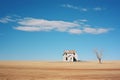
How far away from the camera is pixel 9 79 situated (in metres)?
20.4

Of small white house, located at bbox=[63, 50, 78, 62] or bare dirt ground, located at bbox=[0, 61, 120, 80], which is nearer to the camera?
bare dirt ground, located at bbox=[0, 61, 120, 80]

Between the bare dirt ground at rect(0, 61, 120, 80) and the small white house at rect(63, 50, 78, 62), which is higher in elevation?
the small white house at rect(63, 50, 78, 62)

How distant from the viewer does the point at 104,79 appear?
20875 mm

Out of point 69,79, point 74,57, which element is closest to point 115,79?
point 69,79

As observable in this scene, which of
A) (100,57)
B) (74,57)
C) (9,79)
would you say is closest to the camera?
(9,79)

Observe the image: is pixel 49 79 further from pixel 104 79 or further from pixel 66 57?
pixel 66 57

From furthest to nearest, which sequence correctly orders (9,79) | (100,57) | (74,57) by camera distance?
(74,57) < (100,57) < (9,79)

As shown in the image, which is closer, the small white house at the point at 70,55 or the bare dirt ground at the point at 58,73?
the bare dirt ground at the point at 58,73

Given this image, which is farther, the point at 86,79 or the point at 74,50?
the point at 74,50

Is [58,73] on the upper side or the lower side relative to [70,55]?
lower

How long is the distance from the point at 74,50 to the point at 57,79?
275ft

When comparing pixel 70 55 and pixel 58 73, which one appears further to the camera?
pixel 70 55

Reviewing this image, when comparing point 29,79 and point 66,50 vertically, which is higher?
point 66,50

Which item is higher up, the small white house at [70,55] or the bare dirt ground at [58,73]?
the small white house at [70,55]
